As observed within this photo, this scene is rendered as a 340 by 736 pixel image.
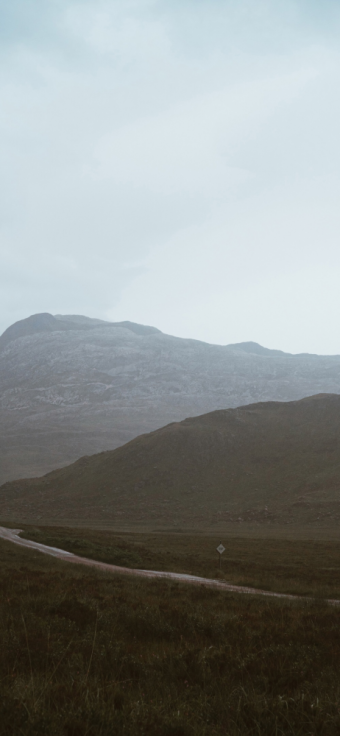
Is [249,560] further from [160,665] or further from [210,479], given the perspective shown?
[210,479]

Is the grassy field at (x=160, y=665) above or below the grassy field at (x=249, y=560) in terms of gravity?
above

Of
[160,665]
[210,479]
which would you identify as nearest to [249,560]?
[160,665]

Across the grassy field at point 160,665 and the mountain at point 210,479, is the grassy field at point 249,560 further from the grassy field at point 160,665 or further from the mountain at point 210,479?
the mountain at point 210,479

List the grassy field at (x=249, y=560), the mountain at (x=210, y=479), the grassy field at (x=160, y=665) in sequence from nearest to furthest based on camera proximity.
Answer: the grassy field at (x=160, y=665) → the grassy field at (x=249, y=560) → the mountain at (x=210, y=479)

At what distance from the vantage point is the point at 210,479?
111 metres

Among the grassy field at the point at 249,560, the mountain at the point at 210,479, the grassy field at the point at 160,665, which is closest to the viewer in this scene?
the grassy field at the point at 160,665

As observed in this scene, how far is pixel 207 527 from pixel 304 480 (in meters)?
28.6

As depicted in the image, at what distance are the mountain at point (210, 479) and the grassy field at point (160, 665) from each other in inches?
3004

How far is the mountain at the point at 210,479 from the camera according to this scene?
3659 inches

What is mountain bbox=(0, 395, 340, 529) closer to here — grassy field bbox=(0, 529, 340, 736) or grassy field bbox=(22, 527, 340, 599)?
grassy field bbox=(22, 527, 340, 599)

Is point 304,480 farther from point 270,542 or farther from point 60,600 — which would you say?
point 60,600

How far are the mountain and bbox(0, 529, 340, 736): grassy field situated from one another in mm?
76302

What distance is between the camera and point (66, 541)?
44.5 meters

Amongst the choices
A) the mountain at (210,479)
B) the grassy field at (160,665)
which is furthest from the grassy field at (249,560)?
the mountain at (210,479)
